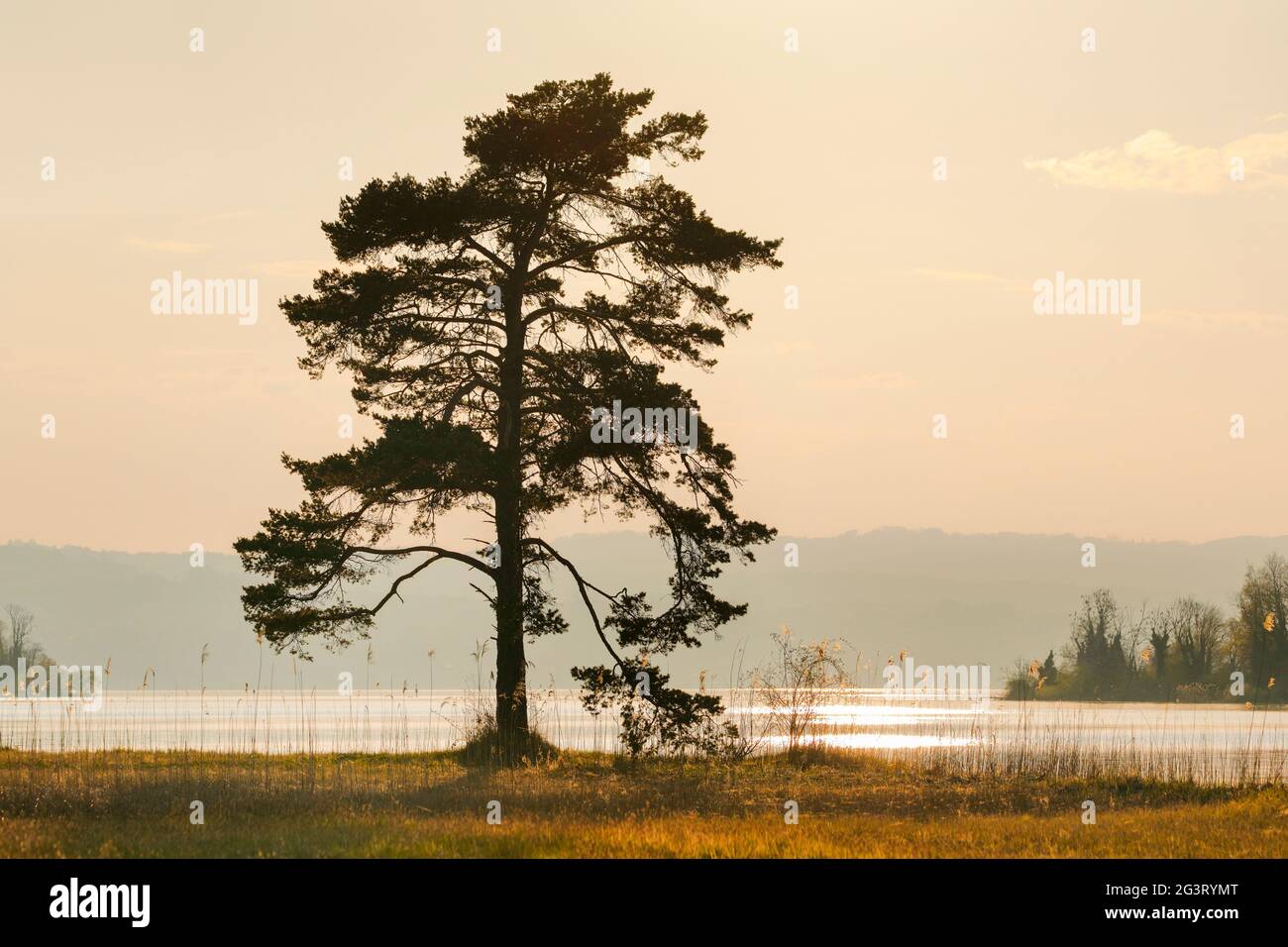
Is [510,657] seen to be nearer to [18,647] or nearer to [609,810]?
[609,810]

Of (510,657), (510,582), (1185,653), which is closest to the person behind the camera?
(510,657)

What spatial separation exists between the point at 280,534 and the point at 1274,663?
62.0 m

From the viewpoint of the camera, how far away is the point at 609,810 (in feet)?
51.1

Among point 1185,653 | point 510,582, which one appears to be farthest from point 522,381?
point 1185,653

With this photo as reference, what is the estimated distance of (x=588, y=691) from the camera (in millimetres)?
21781

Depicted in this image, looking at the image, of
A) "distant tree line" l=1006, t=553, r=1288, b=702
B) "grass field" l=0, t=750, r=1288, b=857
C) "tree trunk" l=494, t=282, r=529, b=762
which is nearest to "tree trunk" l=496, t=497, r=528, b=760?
"tree trunk" l=494, t=282, r=529, b=762

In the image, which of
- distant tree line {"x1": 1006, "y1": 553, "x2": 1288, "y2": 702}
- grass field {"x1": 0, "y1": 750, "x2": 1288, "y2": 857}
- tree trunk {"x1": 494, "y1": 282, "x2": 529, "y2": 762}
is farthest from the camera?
distant tree line {"x1": 1006, "y1": 553, "x2": 1288, "y2": 702}

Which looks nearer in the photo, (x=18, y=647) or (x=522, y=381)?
(x=522, y=381)

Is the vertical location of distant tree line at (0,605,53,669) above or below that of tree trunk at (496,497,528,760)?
below

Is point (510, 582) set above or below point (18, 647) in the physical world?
above

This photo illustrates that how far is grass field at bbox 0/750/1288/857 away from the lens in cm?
1238

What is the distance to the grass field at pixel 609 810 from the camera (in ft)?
40.6

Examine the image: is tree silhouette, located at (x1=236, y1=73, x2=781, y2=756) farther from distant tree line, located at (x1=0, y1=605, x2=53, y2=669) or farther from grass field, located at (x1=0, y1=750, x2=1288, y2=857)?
distant tree line, located at (x1=0, y1=605, x2=53, y2=669)
